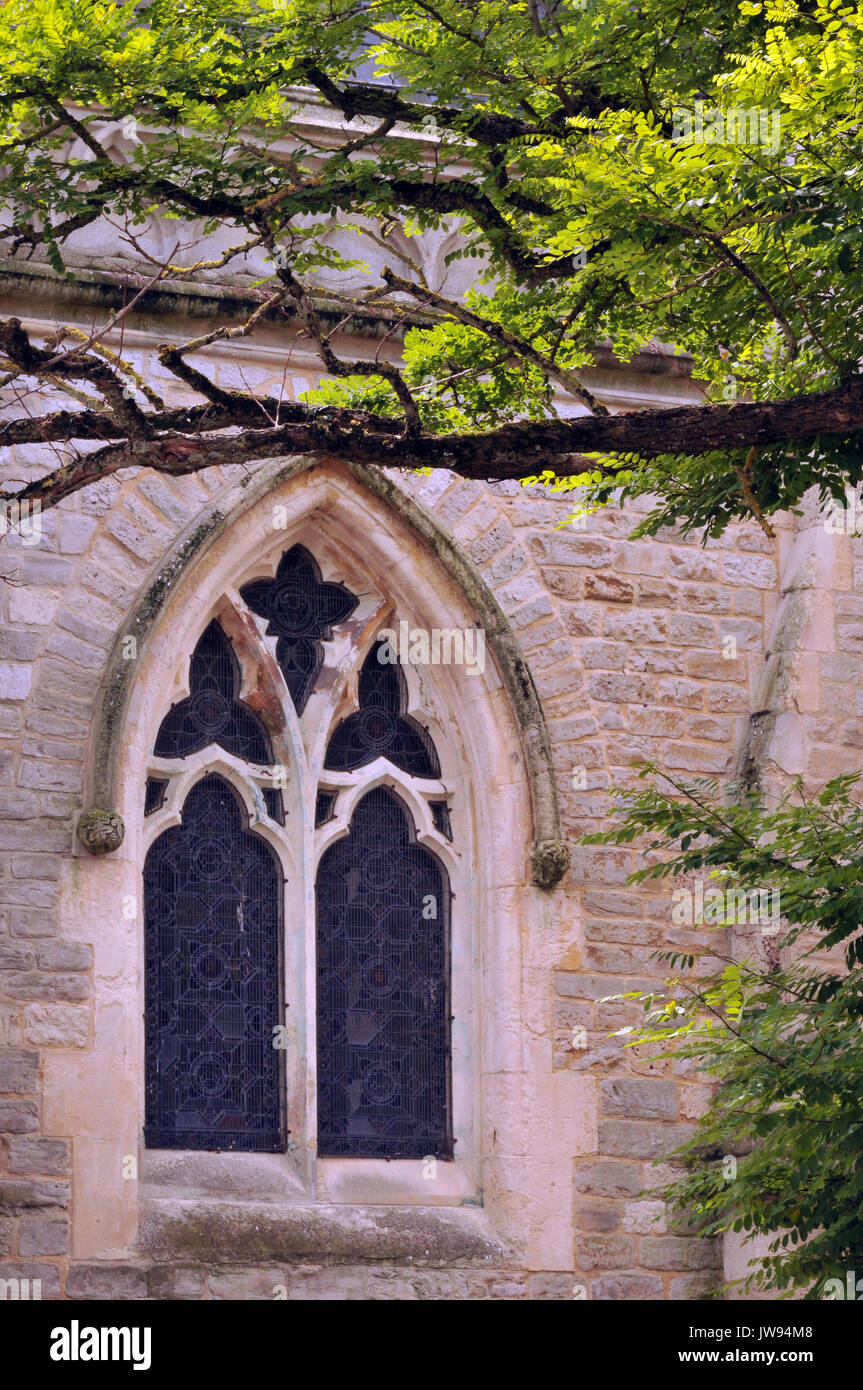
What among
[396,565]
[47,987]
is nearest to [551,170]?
[396,565]

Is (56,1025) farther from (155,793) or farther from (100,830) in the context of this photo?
(155,793)

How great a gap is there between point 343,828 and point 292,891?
0.34 meters

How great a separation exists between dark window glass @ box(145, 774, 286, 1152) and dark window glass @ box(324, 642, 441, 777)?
58 cm

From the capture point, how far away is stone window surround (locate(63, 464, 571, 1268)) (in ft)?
26.9

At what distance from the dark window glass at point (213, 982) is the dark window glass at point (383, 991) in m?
0.24

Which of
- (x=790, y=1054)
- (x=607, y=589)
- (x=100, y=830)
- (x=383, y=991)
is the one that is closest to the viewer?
(x=790, y=1054)

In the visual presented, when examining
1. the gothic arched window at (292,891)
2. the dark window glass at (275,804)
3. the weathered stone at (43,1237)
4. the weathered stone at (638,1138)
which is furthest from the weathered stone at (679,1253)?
the weathered stone at (43,1237)

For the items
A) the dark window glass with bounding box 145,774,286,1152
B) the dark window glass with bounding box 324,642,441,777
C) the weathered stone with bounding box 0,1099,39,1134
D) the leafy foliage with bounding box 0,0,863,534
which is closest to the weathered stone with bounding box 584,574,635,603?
the dark window glass with bounding box 324,642,441,777

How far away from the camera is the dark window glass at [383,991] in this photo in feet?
28.6

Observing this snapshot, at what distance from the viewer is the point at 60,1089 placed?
7832 millimetres

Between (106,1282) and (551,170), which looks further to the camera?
(106,1282)

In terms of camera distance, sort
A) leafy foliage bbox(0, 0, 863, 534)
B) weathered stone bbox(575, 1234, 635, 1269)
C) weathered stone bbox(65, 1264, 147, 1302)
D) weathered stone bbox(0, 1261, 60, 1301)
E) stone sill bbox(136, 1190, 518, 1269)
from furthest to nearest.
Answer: weathered stone bbox(575, 1234, 635, 1269)
stone sill bbox(136, 1190, 518, 1269)
weathered stone bbox(65, 1264, 147, 1302)
weathered stone bbox(0, 1261, 60, 1301)
leafy foliage bbox(0, 0, 863, 534)

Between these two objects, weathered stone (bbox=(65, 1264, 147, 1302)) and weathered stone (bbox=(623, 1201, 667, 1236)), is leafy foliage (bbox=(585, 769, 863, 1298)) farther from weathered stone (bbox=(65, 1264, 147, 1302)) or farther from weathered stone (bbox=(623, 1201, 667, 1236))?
weathered stone (bbox=(65, 1264, 147, 1302))

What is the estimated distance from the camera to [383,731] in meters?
9.18
